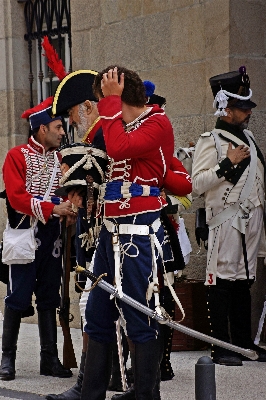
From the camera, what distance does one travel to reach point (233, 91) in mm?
7672

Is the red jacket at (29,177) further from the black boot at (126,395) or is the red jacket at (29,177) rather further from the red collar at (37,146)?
the black boot at (126,395)

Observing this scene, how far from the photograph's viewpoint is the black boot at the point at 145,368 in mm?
5293

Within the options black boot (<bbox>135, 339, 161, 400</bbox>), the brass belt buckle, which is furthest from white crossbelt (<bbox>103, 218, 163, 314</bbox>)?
black boot (<bbox>135, 339, 161, 400</bbox>)

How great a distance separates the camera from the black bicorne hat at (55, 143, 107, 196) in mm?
5441

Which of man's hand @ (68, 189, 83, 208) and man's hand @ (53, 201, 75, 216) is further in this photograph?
man's hand @ (53, 201, 75, 216)

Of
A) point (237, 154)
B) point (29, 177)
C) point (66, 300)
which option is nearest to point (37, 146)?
point (29, 177)

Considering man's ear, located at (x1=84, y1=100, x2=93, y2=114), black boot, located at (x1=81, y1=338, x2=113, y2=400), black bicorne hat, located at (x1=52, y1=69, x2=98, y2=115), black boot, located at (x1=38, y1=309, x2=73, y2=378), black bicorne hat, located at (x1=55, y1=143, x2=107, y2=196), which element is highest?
black bicorne hat, located at (x1=52, y1=69, x2=98, y2=115)

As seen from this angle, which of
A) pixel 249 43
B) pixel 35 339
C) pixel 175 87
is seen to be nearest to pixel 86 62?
pixel 175 87

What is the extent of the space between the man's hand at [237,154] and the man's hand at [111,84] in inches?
95.7

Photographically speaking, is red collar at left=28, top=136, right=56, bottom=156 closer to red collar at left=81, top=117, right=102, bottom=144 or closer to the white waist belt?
red collar at left=81, top=117, right=102, bottom=144

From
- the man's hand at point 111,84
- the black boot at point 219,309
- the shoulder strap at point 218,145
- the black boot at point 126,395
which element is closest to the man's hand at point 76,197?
the man's hand at point 111,84

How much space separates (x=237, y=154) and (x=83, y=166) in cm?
237

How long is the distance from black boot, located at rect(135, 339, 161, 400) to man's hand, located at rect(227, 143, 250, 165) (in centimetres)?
254

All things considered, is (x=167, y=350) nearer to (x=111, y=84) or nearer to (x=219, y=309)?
(x=219, y=309)
